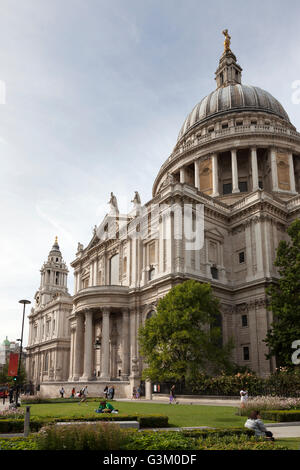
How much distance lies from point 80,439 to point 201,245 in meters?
37.7

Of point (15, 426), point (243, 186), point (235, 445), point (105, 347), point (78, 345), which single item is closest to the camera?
point (235, 445)

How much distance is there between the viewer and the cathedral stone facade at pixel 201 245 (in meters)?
45.4

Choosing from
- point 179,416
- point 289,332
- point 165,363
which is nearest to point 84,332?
point 165,363

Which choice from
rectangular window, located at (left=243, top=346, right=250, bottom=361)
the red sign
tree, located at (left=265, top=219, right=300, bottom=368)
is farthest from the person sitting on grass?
rectangular window, located at (left=243, top=346, right=250, bottom=361)

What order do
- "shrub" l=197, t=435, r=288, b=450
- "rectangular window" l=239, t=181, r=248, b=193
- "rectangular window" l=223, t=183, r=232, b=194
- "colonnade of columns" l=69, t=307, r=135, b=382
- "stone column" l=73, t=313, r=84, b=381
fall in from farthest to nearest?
"rectangular window" l=223, t=183, r=232, b=194 → "rectangular window" l=239, t=181, r=248, b=193 → "stone column" l=73, t=313, r=84, b=381 → "colonnade of columns" l=69, t=307, r=135, b=382 → "shrub" l=197, t=435, r=288, b=450

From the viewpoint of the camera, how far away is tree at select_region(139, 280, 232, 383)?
32094 millimetres

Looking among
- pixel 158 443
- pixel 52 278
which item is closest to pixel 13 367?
pixel 158 443

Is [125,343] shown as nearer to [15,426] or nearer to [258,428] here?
[15,426]

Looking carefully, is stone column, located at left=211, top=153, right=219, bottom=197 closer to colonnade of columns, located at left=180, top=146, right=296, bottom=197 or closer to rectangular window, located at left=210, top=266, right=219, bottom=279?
colonnade of columns, located at left=180, top=146, right=296, bottom=197

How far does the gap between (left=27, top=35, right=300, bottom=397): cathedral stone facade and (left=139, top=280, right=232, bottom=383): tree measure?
6528 millimetres

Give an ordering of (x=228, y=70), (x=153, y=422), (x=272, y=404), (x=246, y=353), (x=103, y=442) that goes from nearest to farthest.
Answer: (x=103, y=442) < (x=153, y=422) < (x=272, y=404) < (x=246, y=353) < (x=228, y=70)

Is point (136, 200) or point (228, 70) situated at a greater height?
point (228, 70)

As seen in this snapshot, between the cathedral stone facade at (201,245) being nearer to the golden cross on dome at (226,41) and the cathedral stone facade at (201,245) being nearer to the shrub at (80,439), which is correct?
the golden cross on dome at (226,41)

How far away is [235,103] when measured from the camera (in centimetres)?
7219
